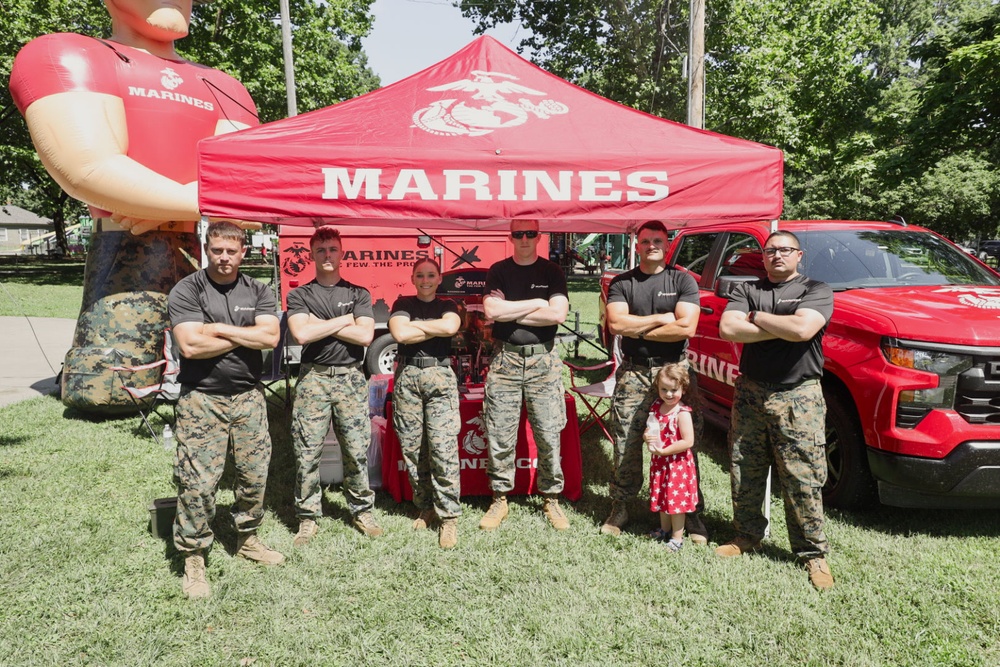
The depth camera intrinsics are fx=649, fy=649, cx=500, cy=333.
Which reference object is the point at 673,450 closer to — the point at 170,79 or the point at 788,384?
the point at 788,384

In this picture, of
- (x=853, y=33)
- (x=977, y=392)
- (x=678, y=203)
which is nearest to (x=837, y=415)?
(x=977, y=392)

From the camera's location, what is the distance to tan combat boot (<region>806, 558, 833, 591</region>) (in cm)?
350

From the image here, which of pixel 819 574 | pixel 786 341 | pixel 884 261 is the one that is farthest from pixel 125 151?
pixel 884 261

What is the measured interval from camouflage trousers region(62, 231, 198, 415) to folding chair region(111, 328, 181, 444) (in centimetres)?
7

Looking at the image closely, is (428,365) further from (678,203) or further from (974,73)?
(974,73)

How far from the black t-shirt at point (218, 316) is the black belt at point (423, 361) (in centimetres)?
93

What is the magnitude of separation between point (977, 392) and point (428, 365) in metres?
3.24

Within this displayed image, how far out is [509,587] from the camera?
3.58m

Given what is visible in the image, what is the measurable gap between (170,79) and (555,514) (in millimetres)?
5499

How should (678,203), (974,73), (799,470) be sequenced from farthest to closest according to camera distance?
(974,73) < (678,203) < (799,470)

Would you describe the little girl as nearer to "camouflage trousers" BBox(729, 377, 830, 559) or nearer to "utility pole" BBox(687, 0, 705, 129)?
"camouflage trousers" BBox(729, 377, 830, 559)

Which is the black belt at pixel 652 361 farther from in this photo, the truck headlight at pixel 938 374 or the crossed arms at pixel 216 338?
the crossed arms at pixel 216 338

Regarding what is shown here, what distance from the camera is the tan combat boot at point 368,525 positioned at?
419 cm

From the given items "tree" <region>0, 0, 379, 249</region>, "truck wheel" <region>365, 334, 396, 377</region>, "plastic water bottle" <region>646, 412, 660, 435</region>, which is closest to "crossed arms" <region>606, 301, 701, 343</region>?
"plastic water bottle" <region>646, 412, 660, 435</region>
